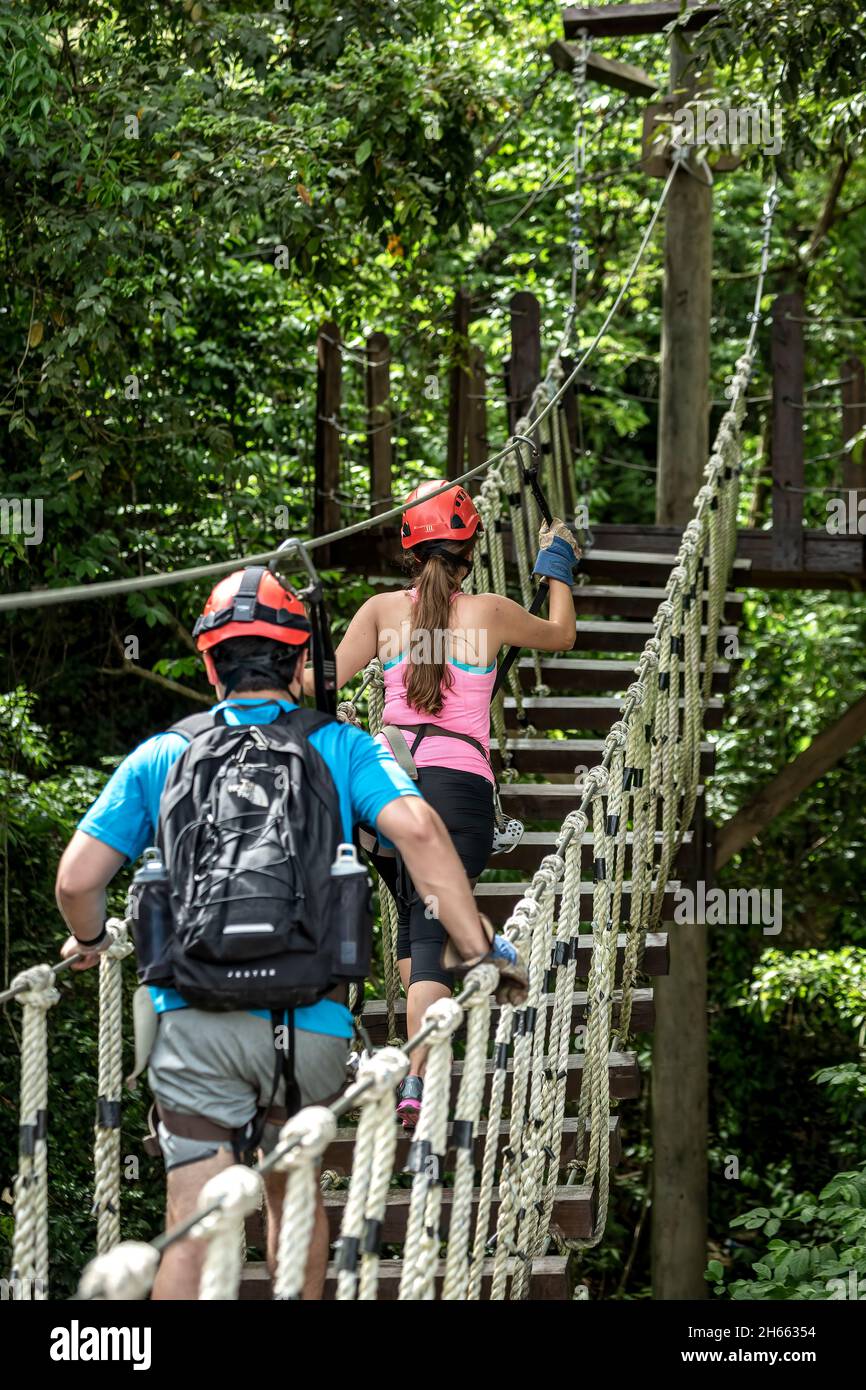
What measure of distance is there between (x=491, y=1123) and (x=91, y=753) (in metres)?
5.12

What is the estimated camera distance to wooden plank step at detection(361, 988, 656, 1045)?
12.7 ft

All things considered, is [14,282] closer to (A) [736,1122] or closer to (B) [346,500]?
(B) [346,500]

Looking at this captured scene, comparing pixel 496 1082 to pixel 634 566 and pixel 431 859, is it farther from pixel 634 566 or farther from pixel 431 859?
pixel 634 566

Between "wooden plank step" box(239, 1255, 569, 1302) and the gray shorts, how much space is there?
0.69 m

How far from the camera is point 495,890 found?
4273mm

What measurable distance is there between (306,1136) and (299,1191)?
0.06m

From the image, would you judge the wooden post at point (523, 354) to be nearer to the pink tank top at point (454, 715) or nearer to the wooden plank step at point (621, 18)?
the wooden plank step at point (621, 18)

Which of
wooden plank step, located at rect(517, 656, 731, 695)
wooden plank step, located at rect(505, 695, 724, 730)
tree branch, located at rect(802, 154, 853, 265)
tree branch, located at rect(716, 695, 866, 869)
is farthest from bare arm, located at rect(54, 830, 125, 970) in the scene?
tree branch, located at rect(802, 154, 853, 265)

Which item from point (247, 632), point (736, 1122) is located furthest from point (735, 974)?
point (247, 632)

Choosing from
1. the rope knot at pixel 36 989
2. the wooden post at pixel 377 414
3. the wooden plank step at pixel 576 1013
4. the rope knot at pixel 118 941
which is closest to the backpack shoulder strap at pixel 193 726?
the rope knot at pixel 36 989

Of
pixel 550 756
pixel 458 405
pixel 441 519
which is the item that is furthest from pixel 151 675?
pixel 441 519

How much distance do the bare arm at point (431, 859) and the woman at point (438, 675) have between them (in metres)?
0.74

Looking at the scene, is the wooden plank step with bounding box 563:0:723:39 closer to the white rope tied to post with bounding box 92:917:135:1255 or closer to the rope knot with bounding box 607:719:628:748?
the rope knot with bounding box 607:719:628:748

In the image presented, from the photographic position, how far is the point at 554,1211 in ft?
10.4
